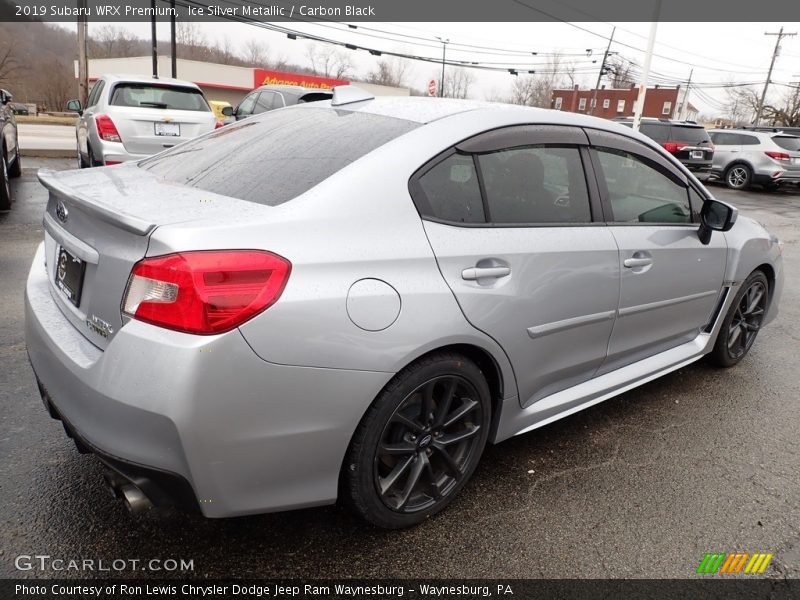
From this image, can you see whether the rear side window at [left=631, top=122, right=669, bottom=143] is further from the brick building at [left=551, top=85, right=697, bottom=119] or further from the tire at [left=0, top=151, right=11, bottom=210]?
the brick building at [left=551, top=85, right=697, bottom=119]

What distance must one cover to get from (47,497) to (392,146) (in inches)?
75.6

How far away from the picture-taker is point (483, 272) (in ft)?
7.16

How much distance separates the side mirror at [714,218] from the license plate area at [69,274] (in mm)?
3085

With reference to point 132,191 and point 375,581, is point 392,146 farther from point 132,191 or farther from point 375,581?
point 375,581

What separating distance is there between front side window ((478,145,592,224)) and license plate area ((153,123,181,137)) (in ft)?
21.4

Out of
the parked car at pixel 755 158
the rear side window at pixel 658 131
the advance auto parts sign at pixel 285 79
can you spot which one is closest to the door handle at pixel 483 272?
the rear side window at pixel 658 131

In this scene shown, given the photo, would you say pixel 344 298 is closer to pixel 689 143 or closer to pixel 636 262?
pixel 636 262

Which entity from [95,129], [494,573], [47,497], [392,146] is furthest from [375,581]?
[95,129]

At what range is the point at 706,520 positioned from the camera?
96.0 inches

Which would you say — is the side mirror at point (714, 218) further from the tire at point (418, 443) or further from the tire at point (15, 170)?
the tire at point (15, 170)

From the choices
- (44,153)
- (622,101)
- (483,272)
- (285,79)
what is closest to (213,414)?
(483,272)

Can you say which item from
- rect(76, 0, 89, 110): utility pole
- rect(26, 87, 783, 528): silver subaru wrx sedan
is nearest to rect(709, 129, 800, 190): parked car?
rect(26, 87, 783, 528): silver subaru wrx sedan

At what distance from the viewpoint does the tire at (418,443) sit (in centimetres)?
199

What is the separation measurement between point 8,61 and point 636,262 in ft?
236
